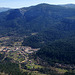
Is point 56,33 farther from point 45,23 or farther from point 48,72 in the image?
point 48,72

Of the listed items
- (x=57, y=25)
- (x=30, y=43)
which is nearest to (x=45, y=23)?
(x=57, y=25)

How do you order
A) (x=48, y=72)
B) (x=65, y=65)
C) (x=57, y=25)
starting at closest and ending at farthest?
(x=48, y=72) < (x=65, y=65) < (x=57, y=25)

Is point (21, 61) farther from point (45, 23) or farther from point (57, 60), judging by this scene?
point (45, 23)

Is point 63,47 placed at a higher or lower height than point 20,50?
higher

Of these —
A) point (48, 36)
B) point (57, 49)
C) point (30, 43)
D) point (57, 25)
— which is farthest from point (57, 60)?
point (57, 25)

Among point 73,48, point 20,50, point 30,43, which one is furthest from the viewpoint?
point 30,43

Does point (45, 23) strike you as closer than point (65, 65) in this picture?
No

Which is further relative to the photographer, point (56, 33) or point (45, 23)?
point (45, 23)

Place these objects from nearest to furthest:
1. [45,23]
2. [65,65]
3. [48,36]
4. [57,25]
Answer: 1. [65,65]
2. [48,36]
3. [57,25]
4. [45,23]

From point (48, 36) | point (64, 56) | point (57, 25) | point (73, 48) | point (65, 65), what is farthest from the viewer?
point (57, 25)
